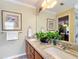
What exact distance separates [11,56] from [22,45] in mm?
636

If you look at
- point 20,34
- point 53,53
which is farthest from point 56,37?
point 20,34

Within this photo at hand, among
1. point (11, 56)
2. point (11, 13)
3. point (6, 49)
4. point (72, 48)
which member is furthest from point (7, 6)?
point (72, 48)

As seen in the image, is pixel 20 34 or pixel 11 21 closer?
pixel 11 21

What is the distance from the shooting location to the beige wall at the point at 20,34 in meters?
3.64

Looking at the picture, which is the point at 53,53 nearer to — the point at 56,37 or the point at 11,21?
the point at 56,37

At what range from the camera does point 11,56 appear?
388cm

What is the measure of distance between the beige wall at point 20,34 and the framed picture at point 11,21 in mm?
163

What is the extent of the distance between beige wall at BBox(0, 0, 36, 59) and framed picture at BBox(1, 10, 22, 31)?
0.53 feet

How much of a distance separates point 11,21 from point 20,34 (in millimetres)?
660

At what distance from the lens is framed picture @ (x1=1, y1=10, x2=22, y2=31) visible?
11.9 ft

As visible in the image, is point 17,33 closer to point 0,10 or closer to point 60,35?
point 0,10

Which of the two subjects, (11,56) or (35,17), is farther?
(35,17)

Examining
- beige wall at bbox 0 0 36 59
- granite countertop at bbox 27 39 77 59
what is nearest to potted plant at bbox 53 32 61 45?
granite countertop at bbox 27 39 77 59

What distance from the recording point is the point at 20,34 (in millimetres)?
4133
